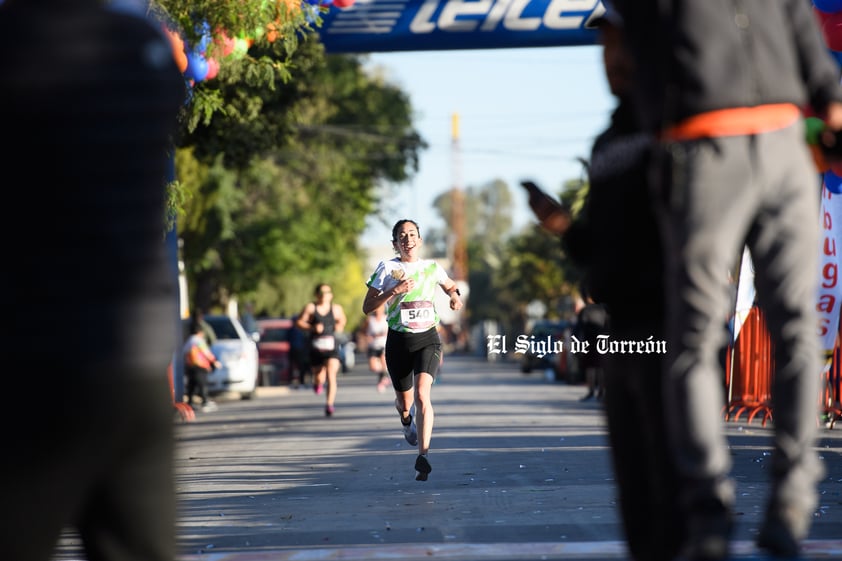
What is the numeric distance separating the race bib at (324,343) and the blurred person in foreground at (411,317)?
902cm

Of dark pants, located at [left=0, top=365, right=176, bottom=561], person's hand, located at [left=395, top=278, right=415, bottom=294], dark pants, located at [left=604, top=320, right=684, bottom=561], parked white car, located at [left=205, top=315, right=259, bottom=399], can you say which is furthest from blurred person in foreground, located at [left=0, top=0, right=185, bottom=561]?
parked white car, located at [left=205, top=315, right=259, bottom=399]

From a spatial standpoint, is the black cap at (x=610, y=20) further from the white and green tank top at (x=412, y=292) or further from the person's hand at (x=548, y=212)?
the white and green tank top at (x=412, y=292)

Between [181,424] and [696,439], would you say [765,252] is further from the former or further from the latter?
[181,424]

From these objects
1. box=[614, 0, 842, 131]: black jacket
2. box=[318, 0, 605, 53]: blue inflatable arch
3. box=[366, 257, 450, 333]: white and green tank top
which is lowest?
box=[366, 257, 450, 333]: white and green tank top

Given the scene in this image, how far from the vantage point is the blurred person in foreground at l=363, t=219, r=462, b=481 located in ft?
36.4

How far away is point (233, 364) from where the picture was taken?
28.5m

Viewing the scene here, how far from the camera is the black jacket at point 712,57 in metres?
4.00

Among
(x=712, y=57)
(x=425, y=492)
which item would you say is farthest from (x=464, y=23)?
(x=712, y=57)

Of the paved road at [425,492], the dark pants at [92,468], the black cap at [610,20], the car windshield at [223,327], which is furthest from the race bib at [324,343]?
the dark pants at [92,468]

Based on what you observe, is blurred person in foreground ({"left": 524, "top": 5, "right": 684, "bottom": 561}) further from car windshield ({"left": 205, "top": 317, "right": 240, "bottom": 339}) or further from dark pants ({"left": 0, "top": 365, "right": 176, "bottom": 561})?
car windshield ({"left": 205, "top": 317, "right": 240, "bottom": 339})

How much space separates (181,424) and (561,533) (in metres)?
14.2

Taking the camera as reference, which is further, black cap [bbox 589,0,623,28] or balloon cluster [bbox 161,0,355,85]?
balloon cluster [bbox 161,0,355,85]

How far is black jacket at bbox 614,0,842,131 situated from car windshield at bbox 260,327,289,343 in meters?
35.2

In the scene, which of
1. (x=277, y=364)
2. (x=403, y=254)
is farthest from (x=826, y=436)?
(x=277, y=364)
